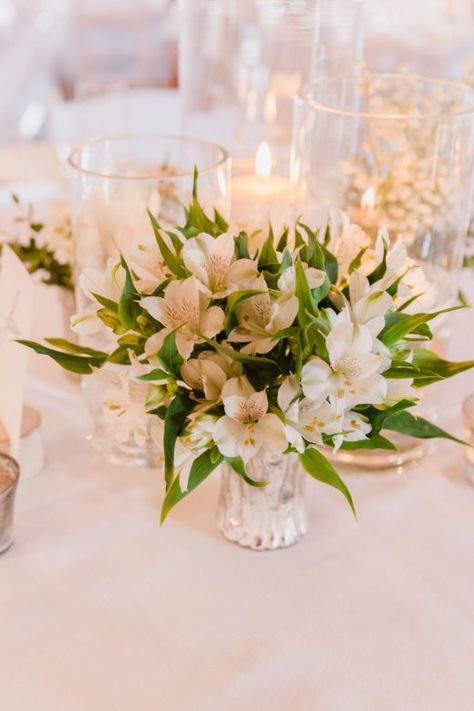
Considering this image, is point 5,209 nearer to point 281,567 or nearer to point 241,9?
point 241,9

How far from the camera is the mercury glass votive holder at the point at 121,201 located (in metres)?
0.87

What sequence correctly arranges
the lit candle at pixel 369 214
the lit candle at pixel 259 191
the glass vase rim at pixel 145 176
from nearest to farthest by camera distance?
the glass vase rim at pixel 145 176
the lit candle at pixel 369 214
the lit candle at pixel 259 191

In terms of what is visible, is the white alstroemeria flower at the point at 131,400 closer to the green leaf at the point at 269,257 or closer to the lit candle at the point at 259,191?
the green leaf at the point at 269,257

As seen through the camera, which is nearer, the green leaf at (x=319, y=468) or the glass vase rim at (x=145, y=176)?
the green leaf at (x=319, y=468)

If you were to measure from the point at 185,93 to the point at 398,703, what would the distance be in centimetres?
119

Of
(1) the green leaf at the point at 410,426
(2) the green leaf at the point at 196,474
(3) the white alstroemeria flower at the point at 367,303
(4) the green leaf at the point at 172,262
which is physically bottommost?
(2) the green leaf at the point at 196,474

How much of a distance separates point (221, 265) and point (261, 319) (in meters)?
0.05

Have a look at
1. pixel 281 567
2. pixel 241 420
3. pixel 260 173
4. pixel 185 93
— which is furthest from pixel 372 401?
A: pixel 185 93

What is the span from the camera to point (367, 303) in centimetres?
68

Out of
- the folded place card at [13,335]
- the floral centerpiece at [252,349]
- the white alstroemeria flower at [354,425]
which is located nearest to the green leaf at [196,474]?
the floral centerpiece at [252,349]

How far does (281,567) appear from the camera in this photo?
0.80 m

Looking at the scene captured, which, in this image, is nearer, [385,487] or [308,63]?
[385,487]

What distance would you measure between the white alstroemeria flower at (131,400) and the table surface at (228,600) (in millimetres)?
134

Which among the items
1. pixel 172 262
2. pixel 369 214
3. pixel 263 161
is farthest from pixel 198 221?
pixel 263 161
